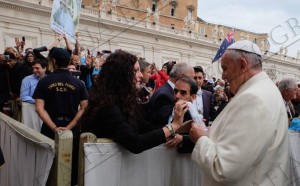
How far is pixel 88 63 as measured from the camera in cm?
933

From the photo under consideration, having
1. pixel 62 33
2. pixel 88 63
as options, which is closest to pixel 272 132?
pixel 62 33

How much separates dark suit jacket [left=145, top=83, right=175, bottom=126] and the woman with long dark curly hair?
1.60 feet

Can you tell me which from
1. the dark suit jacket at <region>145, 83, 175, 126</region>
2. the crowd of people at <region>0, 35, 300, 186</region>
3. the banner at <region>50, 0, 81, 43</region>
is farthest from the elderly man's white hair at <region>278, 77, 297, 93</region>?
the banner at <region>50, 0, 81, 43</region>

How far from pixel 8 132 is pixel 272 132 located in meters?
3.29

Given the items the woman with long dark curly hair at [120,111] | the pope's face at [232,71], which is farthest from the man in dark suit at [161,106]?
the pope's face at [232,71]

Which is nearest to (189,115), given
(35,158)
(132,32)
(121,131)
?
(121,131)

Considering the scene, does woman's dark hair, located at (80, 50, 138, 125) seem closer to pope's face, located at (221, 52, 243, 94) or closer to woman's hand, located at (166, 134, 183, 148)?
woman's hand, located at (166, 134, 183, 148)

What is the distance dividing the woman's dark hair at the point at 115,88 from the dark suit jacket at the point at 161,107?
0.66m

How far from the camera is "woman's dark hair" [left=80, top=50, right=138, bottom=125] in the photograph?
121 inches

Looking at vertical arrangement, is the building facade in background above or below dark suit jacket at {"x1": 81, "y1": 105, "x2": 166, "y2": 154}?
above

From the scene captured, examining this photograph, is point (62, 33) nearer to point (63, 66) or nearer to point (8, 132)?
point (63, 66)

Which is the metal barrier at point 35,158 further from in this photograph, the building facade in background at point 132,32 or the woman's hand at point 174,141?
the building facade in background at point 132,32

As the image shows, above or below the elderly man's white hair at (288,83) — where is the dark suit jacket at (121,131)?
below

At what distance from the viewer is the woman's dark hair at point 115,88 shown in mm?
3062
